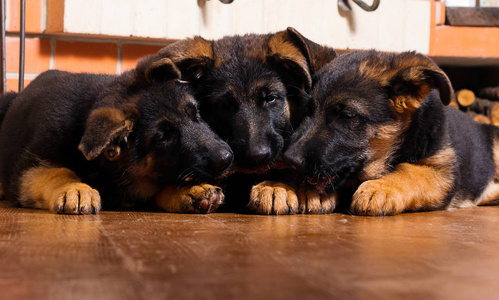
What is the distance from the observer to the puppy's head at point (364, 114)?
316cm

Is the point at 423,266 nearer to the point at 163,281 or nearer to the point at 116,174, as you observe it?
the point at 163,281

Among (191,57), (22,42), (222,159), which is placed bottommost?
(222,159)

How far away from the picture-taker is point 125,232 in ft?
7.58

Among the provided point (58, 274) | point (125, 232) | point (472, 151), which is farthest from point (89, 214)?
point (472, 151)

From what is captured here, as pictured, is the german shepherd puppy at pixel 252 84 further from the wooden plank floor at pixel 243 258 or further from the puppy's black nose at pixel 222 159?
the wooden plank floor at pixel 243 258

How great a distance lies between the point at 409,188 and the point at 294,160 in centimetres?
70

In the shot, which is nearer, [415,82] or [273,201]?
[273,201]

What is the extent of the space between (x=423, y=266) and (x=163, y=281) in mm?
782

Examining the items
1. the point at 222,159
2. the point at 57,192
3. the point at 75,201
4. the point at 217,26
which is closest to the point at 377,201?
the point at 222,159

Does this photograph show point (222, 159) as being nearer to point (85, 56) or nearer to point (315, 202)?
point (315, 202)

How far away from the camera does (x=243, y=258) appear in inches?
71.6

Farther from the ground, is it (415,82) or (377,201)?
(415,82)

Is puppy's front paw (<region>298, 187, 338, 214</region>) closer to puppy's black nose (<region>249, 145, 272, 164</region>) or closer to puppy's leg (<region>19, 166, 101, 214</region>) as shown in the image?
puppy's black nose (<region>249, 145, 272, 164</region>)

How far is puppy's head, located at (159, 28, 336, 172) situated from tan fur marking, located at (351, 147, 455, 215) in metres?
0.57
